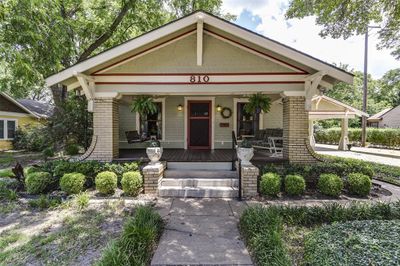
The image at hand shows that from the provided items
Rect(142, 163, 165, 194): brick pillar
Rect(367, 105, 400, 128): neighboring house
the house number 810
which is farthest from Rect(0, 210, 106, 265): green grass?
Rect(367, 105, 400, 128): neighboring house

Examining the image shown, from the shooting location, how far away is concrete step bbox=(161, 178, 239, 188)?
661 centimetres

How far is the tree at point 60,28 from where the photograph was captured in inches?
345

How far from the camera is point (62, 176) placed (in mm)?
6414

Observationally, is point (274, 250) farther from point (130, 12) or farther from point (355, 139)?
point (355, 139)

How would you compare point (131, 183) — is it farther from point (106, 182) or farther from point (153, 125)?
point (153, 125)

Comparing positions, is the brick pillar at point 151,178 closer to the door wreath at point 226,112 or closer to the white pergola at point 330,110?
the door wreath at point 226,112

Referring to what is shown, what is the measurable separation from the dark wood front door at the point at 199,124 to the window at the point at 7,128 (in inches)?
603

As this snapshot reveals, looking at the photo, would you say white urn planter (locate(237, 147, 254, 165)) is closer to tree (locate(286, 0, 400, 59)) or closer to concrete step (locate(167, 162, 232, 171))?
concrete step (locate(167, 162, 232, 171))

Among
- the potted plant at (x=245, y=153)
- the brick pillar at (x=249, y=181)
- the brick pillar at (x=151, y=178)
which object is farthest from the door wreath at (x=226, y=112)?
the brick pillar at (x=151, y=178)

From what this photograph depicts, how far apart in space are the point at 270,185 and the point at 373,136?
74.3ft

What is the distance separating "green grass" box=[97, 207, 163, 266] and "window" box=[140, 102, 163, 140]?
24.1 ft

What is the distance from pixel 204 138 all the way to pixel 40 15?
8257 mm

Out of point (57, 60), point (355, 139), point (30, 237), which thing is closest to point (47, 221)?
point (30, 237)

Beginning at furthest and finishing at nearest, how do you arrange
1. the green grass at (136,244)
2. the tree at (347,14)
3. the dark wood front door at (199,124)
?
the dark wood front door at (199,124) < the tree at (347,14) < the green grass at (136,244)
